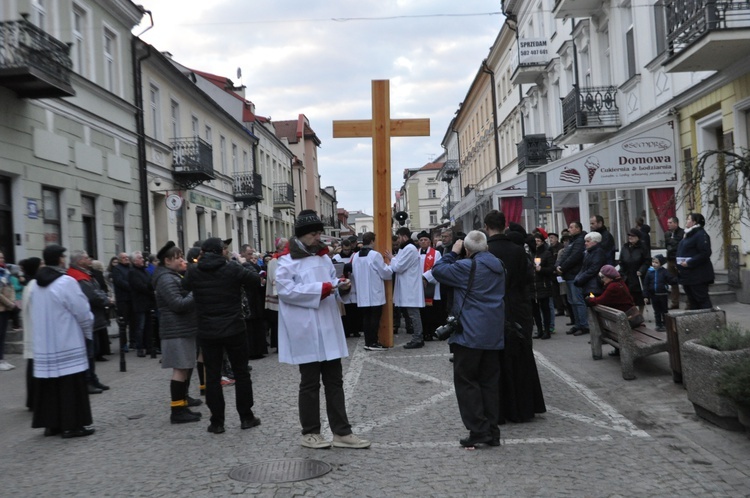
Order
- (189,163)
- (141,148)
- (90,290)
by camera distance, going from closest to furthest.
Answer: (90,290)
(141,148)
(189,163)

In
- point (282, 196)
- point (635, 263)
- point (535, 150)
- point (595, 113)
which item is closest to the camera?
point (635, 263)

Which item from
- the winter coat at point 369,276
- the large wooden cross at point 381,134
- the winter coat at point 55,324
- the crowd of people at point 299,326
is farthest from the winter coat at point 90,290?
the large wooden cross at point 381,134

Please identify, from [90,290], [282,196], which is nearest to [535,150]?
[282,196]

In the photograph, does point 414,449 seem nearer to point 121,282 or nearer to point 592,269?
point 592,269

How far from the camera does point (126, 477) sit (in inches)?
223

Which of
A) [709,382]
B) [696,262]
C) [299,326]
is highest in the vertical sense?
[696,262]

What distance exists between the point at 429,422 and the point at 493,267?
5.58ft

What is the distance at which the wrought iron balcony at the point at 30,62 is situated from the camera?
46.0 ft

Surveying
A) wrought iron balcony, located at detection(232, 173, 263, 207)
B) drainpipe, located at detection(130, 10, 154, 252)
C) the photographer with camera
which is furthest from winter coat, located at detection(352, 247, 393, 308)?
wrought iron balcony, located at detection(232, 173, 263, 207)

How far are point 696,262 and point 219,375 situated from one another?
6905mm

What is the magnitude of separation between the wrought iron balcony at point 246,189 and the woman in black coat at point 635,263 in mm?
24698

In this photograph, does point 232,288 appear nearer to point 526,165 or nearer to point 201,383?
point 201,383

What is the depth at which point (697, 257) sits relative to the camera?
10.7m

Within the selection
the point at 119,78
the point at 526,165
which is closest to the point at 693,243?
the point at 119,78
